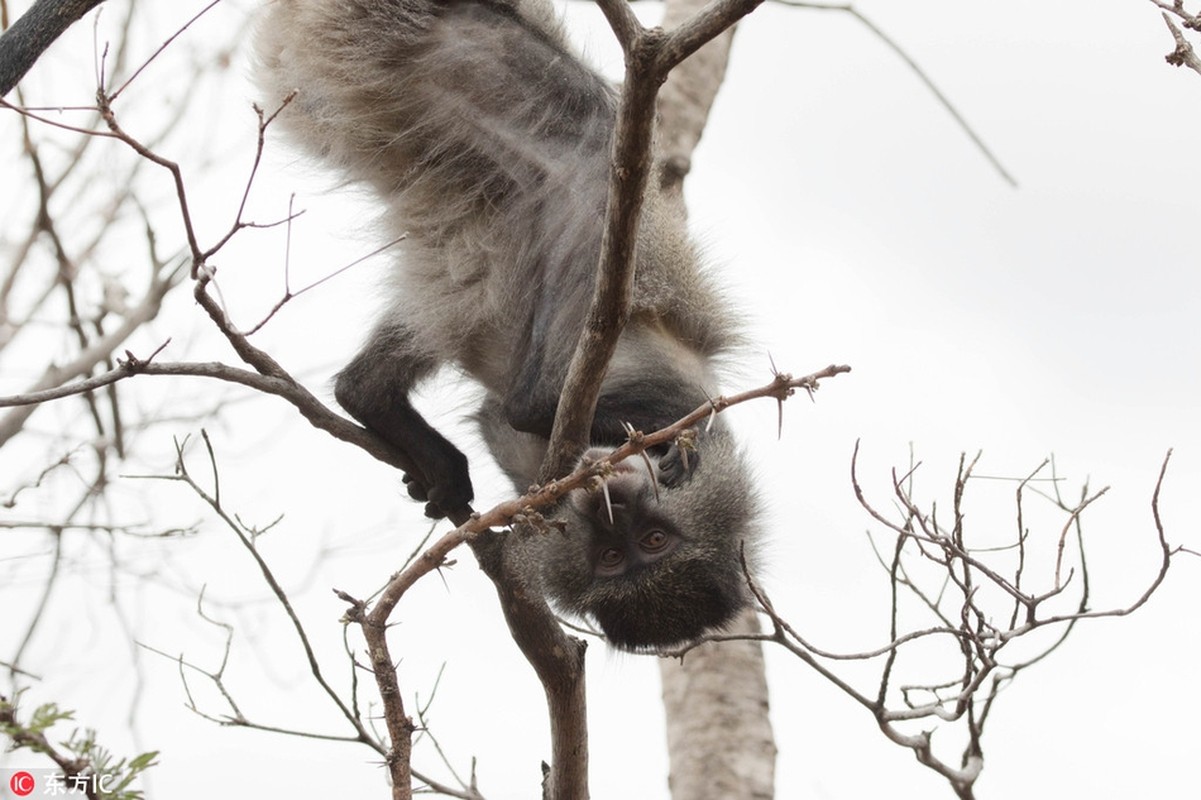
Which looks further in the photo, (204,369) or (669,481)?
(669,481)

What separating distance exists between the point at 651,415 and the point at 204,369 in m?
1.54

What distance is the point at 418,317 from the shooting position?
506 centimetres

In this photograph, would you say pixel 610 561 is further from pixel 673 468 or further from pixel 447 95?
pixel 447 95

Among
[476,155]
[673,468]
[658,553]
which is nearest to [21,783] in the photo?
[658,553]

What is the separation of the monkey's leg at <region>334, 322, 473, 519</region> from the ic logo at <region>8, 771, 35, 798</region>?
173 cm

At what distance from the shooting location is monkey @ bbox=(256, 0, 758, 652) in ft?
15.3

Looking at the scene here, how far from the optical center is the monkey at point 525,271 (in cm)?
466

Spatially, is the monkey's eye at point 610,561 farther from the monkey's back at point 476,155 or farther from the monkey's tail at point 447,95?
the monkey's tail at point 447,95

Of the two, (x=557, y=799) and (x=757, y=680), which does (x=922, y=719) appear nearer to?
(x=557, y=799)

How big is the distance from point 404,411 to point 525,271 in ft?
2.29

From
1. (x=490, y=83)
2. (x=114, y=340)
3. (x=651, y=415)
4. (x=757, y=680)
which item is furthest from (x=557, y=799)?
(x=114, y=340)

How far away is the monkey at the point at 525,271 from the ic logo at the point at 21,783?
1.74 m

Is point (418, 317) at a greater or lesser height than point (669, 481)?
greater

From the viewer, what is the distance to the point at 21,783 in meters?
3.41
